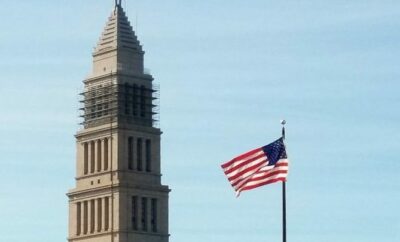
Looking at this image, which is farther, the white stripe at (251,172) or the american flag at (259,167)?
the white stripe at (251,172)

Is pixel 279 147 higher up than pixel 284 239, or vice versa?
pixel 279 147

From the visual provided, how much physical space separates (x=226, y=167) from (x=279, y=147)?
4014mm

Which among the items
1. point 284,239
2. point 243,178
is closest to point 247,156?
point 243,178

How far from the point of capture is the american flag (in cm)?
9281

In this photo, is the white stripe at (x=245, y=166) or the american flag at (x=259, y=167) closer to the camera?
the american flag at (x=259, y=167)

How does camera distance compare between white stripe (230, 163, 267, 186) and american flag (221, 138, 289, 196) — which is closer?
american flag (221, 138, 289, 196)

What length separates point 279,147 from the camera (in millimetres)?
93188

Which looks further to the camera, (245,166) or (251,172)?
(245,166)

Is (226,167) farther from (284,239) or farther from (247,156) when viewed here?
(284,239)

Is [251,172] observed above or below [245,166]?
below

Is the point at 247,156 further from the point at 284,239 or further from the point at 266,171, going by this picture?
the point at 284,239

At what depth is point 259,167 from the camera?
93.6 m

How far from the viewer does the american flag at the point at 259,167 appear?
92.8 meters

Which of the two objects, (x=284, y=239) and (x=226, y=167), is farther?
(x=226, y=167)
